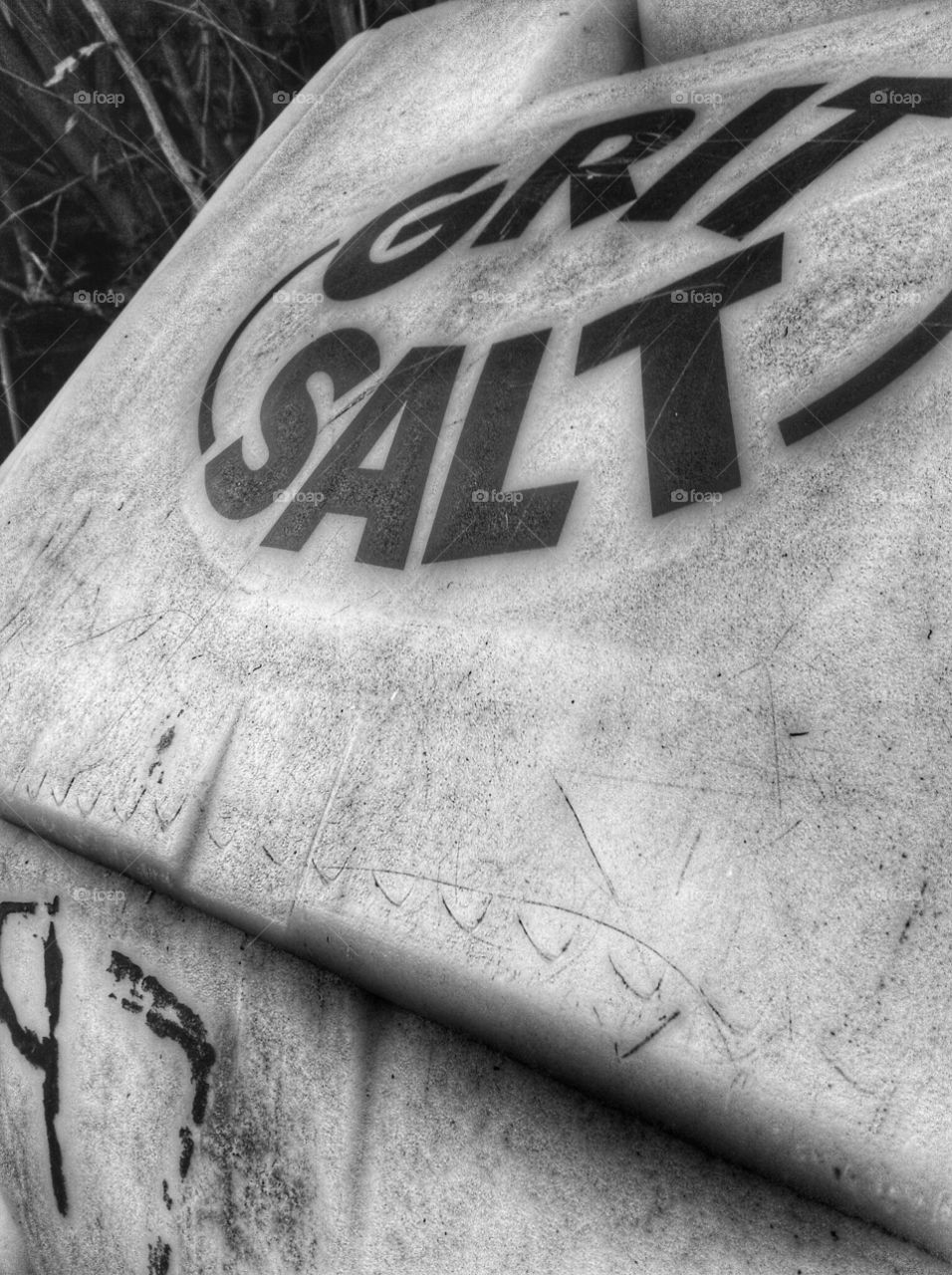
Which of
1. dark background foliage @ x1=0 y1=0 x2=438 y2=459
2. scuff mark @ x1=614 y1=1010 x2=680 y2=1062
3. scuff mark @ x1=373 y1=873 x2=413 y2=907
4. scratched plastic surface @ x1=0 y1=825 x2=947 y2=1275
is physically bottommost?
scratched plastic surface @ x1=0 y1=825 x2=947 y2=1275

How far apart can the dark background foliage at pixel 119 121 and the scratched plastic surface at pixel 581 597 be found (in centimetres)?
218

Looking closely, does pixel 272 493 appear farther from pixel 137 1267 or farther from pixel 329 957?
pixel 137 1267

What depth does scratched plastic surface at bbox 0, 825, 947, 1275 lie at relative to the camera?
2.04m

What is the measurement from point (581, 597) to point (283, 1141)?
1.51m

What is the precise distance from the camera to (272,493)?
346 centimetres

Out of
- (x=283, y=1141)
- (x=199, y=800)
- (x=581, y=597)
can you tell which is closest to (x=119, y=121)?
(x=199, y=800)

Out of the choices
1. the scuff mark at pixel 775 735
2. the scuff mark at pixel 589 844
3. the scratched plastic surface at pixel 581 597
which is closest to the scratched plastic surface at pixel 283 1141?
the scratched plastic surface at pixel 581 597

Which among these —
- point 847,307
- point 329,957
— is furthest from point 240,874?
point 847,307

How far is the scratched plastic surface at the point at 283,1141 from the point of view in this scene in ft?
6.69

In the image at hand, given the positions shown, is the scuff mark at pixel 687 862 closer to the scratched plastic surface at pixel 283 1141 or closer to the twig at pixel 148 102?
the scratched plastic surface at pixel 283 1141

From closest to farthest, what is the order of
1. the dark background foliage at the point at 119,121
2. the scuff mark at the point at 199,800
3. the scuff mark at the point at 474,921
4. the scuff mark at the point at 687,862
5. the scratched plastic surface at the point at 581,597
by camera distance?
the scratched plastic surface at the point at 581,597 → the scuff mark at the point at 687,862 → the scuff mark at the point at 474,921 → the scuff mark at the point at 199,800 → the dark background foliage at the point at 119,121

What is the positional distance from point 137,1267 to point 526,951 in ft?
5.12

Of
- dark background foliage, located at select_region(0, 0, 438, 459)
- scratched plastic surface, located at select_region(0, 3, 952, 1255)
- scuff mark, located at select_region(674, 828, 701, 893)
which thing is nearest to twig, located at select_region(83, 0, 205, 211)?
dark background foliage, located at select_region(0, 0, 438, 459)

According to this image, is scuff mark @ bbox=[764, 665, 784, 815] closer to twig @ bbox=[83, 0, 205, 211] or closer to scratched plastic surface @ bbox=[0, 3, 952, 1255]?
scratched plastic surface @ bbox=[0, 3, 952, 1255]
